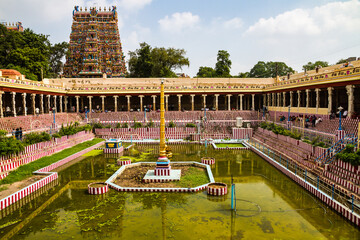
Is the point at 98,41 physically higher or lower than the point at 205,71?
higher

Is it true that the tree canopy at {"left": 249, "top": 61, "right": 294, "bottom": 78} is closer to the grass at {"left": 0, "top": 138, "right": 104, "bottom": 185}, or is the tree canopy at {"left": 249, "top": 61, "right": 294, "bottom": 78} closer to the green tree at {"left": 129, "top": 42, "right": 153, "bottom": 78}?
the green tree at {"left": 129, "top": 42, "right": 153, "bottom": 78}

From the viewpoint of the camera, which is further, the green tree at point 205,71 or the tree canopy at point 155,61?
the green tree at point 205,71

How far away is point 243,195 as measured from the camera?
1189cm

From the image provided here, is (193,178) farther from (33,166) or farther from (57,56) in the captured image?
(57,56)

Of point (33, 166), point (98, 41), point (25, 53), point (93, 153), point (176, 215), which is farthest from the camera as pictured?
point (98, 41)

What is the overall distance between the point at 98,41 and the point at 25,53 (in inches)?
595

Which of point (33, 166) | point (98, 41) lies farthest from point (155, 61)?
point (33, 166)

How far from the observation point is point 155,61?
194ft

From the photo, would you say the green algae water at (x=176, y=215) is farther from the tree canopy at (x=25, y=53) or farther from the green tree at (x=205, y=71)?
the green tree at (x=205, y=71)

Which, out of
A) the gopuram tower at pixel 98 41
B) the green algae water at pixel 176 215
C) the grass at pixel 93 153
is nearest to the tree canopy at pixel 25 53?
the gopuram tower at pixel 98 41

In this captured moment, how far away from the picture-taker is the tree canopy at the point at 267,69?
76.9 metres

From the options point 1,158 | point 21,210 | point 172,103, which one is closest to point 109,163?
point 1,158

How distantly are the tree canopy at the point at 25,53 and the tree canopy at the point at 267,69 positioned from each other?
194 feet

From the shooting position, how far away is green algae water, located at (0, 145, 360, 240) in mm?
8547
